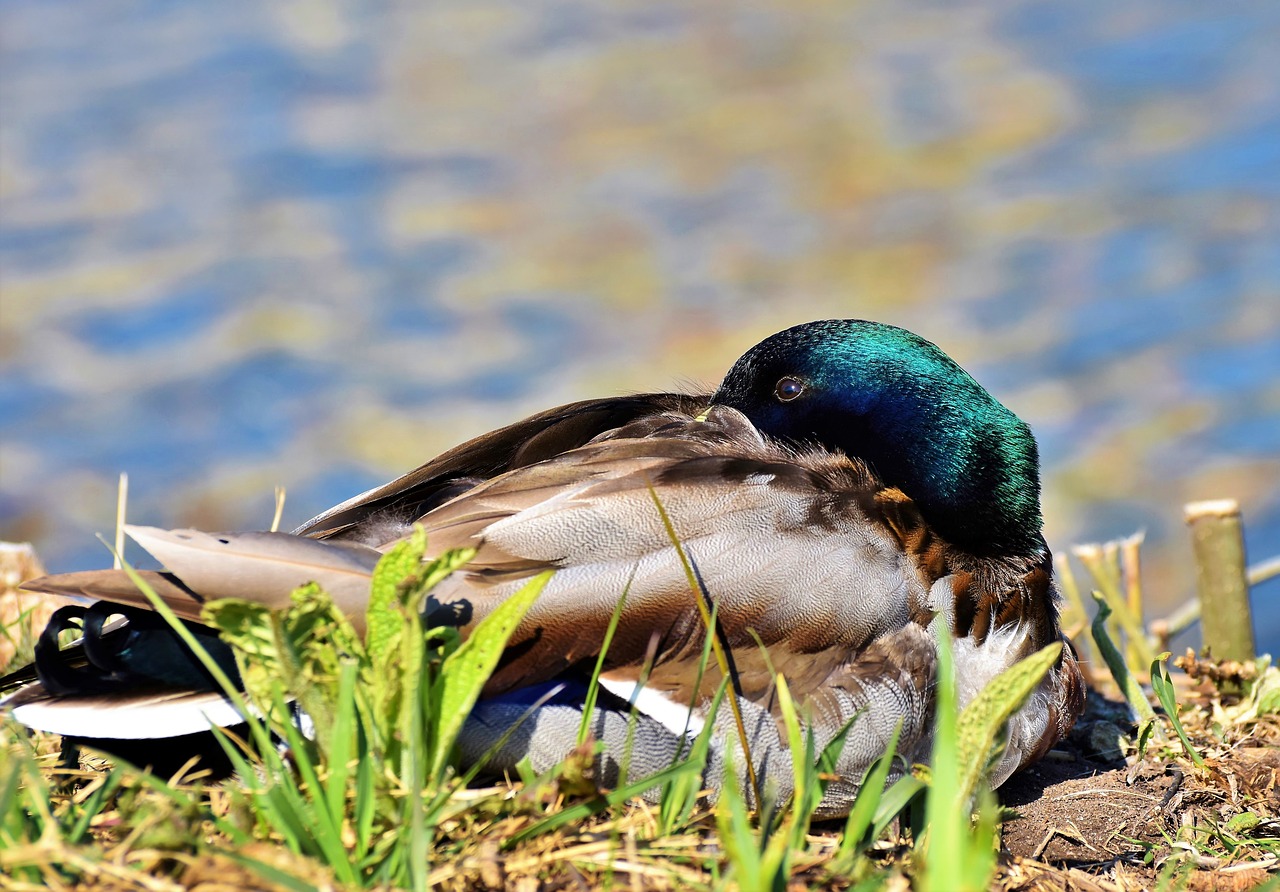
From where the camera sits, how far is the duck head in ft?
9.28

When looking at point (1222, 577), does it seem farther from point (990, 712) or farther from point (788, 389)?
point (990, 712)

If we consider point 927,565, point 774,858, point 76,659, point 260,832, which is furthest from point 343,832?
point 927,565

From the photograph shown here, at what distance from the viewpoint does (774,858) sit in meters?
1.59

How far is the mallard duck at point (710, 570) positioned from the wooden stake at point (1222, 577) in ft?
4.19

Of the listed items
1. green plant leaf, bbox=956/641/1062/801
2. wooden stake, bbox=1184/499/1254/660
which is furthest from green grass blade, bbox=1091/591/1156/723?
green plant leaf, bbox=956/641/1062/801

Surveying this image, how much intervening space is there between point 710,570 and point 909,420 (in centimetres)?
84

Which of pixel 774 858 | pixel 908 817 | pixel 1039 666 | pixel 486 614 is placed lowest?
pixel 908 817

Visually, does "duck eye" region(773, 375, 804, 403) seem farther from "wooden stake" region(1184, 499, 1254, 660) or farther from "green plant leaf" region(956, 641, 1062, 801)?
"wooden stake" region(1184, 499, 1254, 660)

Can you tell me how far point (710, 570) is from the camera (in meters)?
2.29

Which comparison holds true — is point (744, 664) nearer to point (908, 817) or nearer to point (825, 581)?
point (825, 581)

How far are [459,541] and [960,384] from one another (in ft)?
4.29

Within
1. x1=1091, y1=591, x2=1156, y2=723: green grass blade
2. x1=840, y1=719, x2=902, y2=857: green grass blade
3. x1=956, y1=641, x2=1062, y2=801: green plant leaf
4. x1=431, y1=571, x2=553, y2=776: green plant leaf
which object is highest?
x1=431, y1=571, x2=553, y2=776: green plant leaf

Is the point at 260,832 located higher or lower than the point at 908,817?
higher

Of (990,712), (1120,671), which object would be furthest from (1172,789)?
(990,712)
